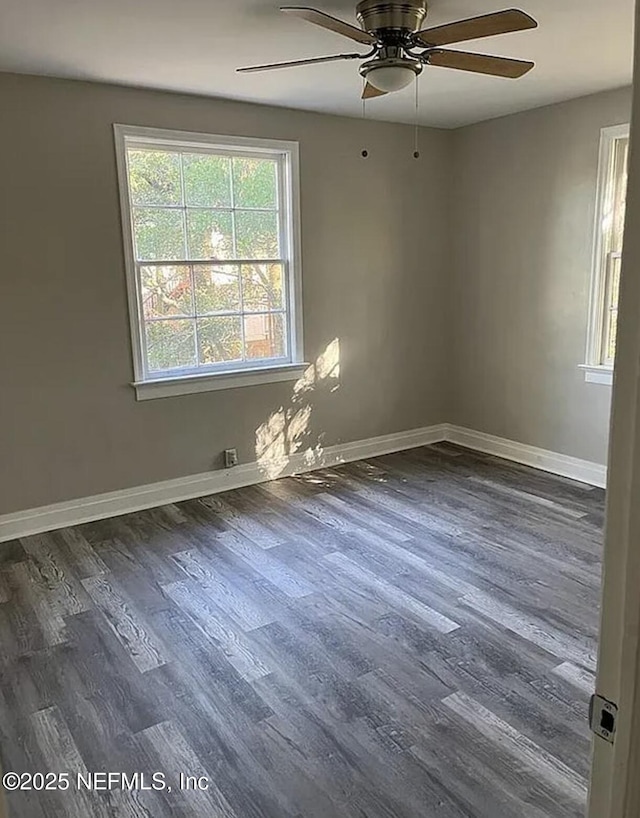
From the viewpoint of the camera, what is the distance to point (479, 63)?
2633 millimetres

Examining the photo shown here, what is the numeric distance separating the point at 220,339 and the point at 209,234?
2.20 feet

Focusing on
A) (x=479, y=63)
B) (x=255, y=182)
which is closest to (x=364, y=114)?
(x=255, y=182)

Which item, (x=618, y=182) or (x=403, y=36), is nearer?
(x=403, y=36)

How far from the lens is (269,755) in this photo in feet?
6.67

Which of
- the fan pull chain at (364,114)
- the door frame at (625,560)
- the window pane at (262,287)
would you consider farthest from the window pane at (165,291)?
the door frame at (625,560)

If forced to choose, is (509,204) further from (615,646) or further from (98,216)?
(615,646)

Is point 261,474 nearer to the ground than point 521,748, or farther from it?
farther from it

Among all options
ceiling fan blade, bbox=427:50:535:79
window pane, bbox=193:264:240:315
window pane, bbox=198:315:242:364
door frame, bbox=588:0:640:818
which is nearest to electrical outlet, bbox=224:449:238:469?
window pane, bbox=198:315:242:364

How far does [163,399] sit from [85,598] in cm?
142

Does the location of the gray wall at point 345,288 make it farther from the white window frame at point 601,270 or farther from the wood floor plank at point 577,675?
the wood floor plank at point 577,675

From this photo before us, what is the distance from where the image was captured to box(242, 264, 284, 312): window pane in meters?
4.32

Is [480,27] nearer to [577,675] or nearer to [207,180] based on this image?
[207,180]

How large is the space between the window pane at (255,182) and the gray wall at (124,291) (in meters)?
0.19

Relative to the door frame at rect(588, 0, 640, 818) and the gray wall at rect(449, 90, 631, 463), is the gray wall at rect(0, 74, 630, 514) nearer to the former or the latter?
the gray wall at rect(449, 90, 631, 463)
